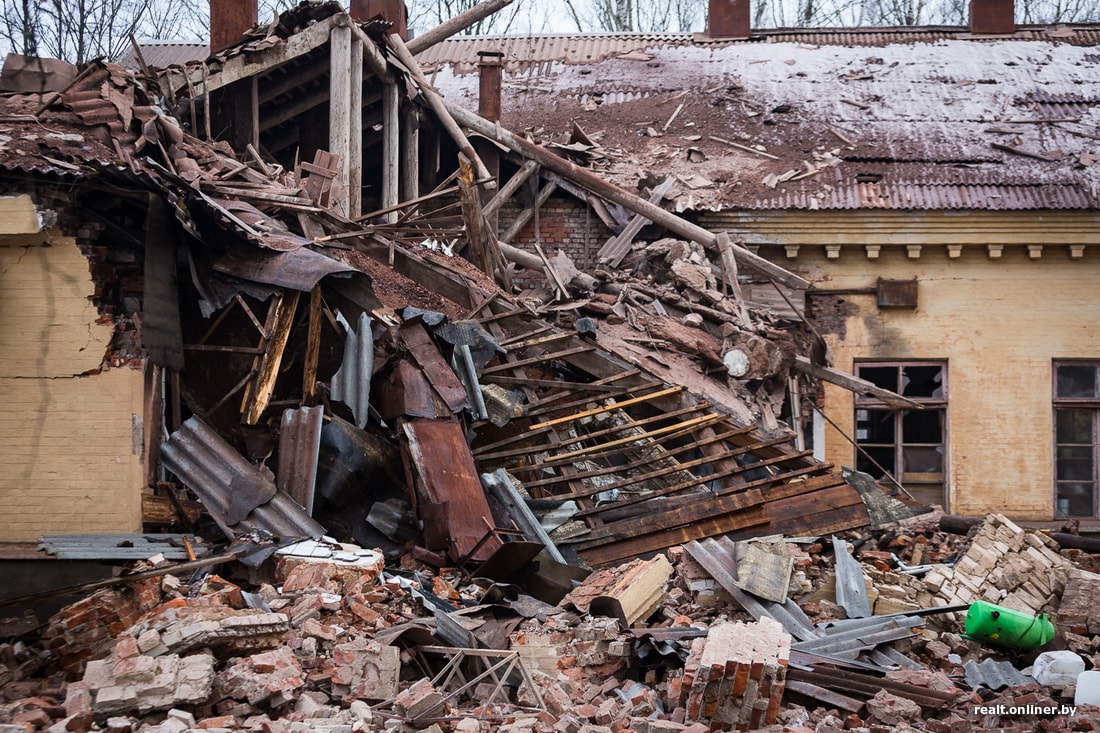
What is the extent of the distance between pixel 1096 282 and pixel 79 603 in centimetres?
1384

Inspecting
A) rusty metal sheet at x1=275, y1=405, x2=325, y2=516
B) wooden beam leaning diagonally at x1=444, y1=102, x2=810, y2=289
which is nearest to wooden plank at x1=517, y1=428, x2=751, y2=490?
rusty metal sheet at x1=275, y1=405, x2=325, y2=516

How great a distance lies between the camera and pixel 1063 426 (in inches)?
610

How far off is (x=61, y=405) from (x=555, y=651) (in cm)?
423

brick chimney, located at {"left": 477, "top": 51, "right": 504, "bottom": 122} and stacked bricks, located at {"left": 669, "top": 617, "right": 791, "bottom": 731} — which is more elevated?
brick chimney, located at {"left": 477, "top": 51, "right": 504, "bottom": 122}

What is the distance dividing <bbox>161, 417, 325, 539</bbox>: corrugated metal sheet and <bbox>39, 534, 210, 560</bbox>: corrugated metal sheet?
1.08ft

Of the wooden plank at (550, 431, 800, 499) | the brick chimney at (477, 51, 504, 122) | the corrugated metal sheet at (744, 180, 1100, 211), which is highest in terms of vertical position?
the brick chimney at (477, 51, 504, 122)

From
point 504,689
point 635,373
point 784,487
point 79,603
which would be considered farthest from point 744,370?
point 79,603

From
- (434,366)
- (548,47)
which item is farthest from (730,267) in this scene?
(548,47)

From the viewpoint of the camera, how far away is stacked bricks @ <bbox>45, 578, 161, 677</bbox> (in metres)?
6.75

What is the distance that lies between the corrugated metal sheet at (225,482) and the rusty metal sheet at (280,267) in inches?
49.7

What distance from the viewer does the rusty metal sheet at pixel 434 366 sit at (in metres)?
9.31

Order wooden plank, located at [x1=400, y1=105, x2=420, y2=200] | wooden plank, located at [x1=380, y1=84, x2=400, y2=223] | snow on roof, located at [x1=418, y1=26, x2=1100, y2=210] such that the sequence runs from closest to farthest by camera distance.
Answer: wooden plank, located at [x1=380, y1=84, x2=400, y2=223], wooden plank, located at [x1=400, y1=105, x2=420, y2=200], snow on roof, located at [x1=418, y1=26, x2=1100, y2=210]

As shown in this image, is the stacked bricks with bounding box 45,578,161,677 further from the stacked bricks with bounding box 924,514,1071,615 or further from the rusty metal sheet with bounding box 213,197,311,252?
the stacked bricks with bounding box 924,514,1071,615

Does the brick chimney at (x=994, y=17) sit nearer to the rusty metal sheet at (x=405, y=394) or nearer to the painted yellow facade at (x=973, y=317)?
the painted yellow facade at (x=973, y=317)
